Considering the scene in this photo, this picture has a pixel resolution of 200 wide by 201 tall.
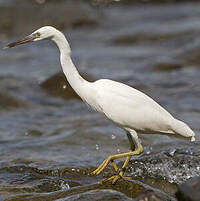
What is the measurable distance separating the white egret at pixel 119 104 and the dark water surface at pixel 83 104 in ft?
2.05

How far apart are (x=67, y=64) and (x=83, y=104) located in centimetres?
489

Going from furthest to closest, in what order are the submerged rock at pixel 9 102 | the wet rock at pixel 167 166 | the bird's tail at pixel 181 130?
the submerged rock at pixel 9 102 < the wet rock at pixel 167 166 < the bird's tail at pixel 181 130

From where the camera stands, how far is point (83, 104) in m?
10.8

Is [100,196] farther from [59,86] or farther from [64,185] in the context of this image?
[59,86]

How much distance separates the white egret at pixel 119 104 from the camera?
5.90m

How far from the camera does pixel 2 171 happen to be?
6945 mm

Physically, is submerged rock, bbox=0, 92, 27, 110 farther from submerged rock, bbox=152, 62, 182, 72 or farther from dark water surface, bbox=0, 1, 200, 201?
submerged rock, bbox=152, 62, 182, 72

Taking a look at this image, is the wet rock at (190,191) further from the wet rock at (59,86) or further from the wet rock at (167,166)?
the wet rock at (59,86)

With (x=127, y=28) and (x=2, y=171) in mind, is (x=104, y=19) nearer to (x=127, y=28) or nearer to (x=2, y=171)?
(x=127, y=28)

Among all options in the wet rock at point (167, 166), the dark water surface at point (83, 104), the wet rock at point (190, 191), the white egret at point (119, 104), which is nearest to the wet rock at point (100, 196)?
the dark water surface at point (83, 104)

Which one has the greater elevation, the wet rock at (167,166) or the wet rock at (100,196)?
the wet rock at (100,196)

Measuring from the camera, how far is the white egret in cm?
590

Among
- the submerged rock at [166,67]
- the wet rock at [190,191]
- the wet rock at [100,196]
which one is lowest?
the submerged rock at [166,67]

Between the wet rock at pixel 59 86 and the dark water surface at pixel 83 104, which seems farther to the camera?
the wet rock at pixel 59 86
